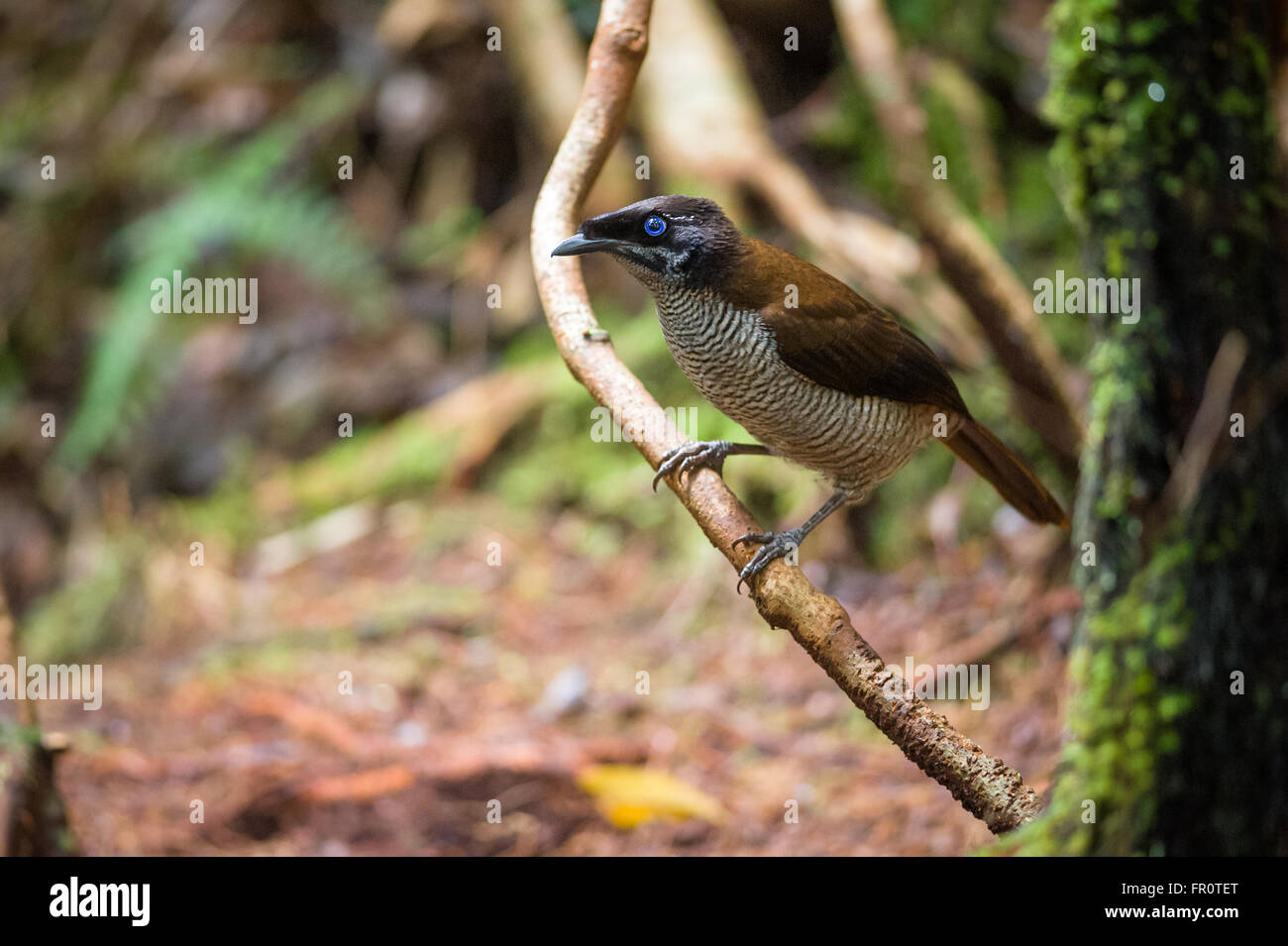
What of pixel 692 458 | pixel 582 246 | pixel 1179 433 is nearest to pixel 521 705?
pixel 692 458

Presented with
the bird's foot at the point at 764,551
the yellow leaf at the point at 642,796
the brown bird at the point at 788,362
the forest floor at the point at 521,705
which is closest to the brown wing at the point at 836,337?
the brown bird at the point at 788,362

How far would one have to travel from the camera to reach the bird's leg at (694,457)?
2379mm

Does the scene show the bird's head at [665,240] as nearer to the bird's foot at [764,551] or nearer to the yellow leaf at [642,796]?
the bird's foot at [764,551]

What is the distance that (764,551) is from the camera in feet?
7.78

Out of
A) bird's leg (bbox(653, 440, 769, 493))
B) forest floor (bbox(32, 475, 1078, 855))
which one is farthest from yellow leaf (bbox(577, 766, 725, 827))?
bird's leg (bbox(653, 440, 769, 493))

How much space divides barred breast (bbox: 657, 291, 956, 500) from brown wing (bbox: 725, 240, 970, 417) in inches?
1.2

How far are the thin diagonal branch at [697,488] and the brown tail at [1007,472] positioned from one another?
2.30ft

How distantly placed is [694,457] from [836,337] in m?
0.43

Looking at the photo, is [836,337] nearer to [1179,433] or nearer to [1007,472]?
[1007,472]

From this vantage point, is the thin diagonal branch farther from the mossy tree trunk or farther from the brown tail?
the brown tail

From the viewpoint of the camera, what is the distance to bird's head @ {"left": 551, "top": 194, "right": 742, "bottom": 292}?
2150 millimetres
